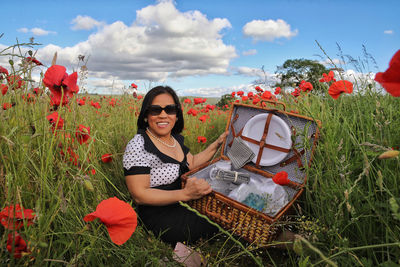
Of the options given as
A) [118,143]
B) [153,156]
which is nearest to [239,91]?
[118,143]

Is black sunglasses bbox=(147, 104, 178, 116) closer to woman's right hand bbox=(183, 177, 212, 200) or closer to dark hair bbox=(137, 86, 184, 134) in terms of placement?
dark hair bbox=(137, 86, 184, 134)

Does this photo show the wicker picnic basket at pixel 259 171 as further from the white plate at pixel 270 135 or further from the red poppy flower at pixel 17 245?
the red poppy flower at pixel 17 245

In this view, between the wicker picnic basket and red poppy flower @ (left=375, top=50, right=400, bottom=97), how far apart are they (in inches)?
25.6

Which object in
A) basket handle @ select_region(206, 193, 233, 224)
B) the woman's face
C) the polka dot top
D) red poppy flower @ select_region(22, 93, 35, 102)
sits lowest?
basket handle @ select_region(206, 193, 233, 224)

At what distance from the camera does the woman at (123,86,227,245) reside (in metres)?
2.08

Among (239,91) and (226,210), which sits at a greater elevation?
(239,91)

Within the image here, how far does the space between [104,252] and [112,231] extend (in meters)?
0.53

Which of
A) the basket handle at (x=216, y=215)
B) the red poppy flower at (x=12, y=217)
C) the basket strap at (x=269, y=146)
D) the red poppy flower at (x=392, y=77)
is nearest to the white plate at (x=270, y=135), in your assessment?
the basket strap at (x=269, y=146)

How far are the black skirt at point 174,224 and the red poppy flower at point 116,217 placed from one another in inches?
45.7

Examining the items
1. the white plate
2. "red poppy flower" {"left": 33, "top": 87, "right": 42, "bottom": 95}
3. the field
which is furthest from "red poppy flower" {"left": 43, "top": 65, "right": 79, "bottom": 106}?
the white plate

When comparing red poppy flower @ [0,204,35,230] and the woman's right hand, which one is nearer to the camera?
red poppy flower @ [0,204,35,230]

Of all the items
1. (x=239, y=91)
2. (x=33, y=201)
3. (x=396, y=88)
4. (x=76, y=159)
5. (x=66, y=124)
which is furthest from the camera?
(x=239, y=91)

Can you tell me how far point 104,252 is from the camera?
139 cm

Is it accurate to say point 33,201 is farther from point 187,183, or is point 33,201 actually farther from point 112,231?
point 187,183
